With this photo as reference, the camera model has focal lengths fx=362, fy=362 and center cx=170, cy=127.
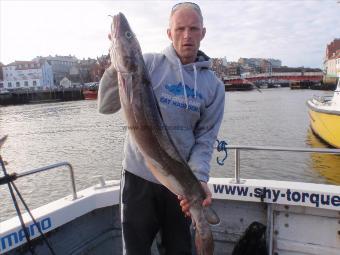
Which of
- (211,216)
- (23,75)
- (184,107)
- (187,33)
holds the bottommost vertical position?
(211,216)

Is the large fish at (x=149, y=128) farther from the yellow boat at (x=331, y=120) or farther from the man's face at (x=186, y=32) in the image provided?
the yellow boat at (x=331, y=120)

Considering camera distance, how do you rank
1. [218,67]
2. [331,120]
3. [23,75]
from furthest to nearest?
1. [23,75]
2. [331,120]
3. [218,67]

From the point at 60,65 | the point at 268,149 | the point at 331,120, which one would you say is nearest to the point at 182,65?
the point at 268,149

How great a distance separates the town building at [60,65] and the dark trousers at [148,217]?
5548 inches

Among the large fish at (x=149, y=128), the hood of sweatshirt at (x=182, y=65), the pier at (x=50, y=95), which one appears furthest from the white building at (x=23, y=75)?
the large fish at (x=149, y=128)

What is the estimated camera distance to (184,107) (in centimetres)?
290

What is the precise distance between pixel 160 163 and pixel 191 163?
416 mm

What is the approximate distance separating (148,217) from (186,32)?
1509mm

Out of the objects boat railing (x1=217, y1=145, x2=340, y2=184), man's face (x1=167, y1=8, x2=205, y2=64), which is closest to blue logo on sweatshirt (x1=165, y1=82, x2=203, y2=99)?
man's face (x1=167, y1=8, x2=205, y2=64)

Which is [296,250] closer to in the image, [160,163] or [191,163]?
[191,163]

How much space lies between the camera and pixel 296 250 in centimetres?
Result: 427

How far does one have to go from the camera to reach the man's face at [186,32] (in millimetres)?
2768

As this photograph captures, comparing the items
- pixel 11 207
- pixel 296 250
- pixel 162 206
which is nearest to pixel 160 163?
pixel 162 206

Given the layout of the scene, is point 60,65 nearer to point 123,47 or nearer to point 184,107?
point 184,107
